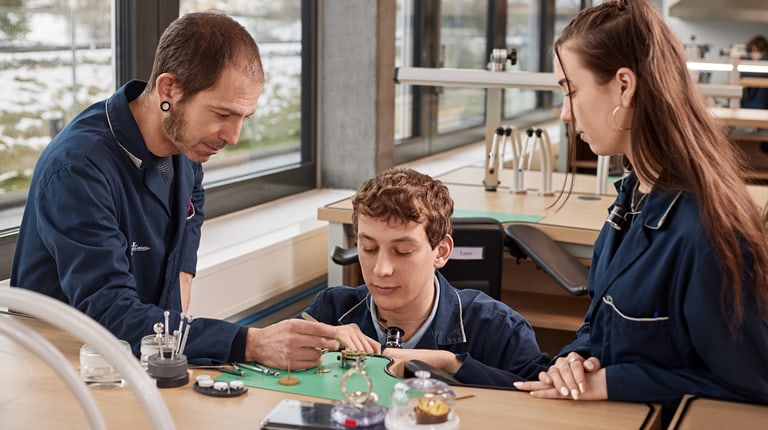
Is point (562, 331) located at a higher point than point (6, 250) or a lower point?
lower

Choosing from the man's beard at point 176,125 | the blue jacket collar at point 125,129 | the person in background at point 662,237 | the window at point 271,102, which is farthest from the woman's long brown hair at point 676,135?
the window at point 271,102

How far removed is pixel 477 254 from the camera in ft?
9.75

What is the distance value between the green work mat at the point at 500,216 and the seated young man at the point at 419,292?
0.99 meters

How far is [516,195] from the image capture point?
12.2 ft

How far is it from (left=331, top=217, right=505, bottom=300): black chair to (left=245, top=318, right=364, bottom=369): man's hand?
3.74 ft

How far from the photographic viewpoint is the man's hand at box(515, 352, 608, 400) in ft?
5.37

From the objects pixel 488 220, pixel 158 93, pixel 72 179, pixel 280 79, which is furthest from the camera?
pixel 280 79

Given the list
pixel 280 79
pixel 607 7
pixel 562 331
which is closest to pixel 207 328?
pixel 607 7

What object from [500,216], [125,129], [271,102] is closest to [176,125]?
[125,129]

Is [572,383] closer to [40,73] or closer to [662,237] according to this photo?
[662,237]

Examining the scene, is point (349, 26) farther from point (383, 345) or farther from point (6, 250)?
point (383, 345)

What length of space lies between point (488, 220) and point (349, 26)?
1.56 m

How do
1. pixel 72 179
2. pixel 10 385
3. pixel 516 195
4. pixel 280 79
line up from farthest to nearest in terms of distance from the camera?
1. pixel 280 79
2. pixel 516 195
3. pixel 72 179
4. pixel 10 385

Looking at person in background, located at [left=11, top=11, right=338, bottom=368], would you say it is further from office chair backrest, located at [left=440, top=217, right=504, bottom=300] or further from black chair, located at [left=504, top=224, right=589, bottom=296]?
black chair, located at [left=504, top=224, right=589, bottom=296]
